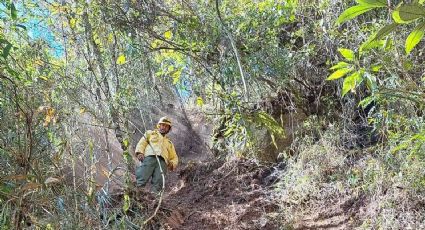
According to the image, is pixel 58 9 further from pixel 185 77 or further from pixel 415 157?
pixel 415 157

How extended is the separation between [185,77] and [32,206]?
3.47 meters

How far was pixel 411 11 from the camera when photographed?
1.25 meters

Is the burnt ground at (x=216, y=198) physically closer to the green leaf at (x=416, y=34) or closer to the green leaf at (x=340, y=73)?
the green leaf at (x=340, y=73)

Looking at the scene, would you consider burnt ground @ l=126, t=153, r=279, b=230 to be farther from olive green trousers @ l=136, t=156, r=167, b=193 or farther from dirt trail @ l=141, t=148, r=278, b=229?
olive green trousers @ l=136, t=156, r=167, b=193

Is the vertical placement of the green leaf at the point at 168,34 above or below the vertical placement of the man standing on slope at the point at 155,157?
above

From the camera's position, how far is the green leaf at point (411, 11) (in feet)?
4.09

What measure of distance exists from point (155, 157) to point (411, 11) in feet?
15.1

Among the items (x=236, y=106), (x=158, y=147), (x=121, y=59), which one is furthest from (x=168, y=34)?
(x=158, y=147)

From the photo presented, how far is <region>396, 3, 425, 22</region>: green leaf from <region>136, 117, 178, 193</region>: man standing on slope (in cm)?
442

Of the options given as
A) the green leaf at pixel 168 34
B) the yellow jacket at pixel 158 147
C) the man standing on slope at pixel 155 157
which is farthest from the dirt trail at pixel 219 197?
the green leaf at pixel 168 34

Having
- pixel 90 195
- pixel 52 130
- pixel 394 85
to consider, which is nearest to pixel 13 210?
pixel 90 195

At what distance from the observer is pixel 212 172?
19.5 ft

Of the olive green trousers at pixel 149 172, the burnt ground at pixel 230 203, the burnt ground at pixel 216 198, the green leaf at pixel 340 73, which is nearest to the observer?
the green leaf at pixel 340 73

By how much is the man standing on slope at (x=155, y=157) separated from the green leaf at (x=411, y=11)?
4.42 metres
